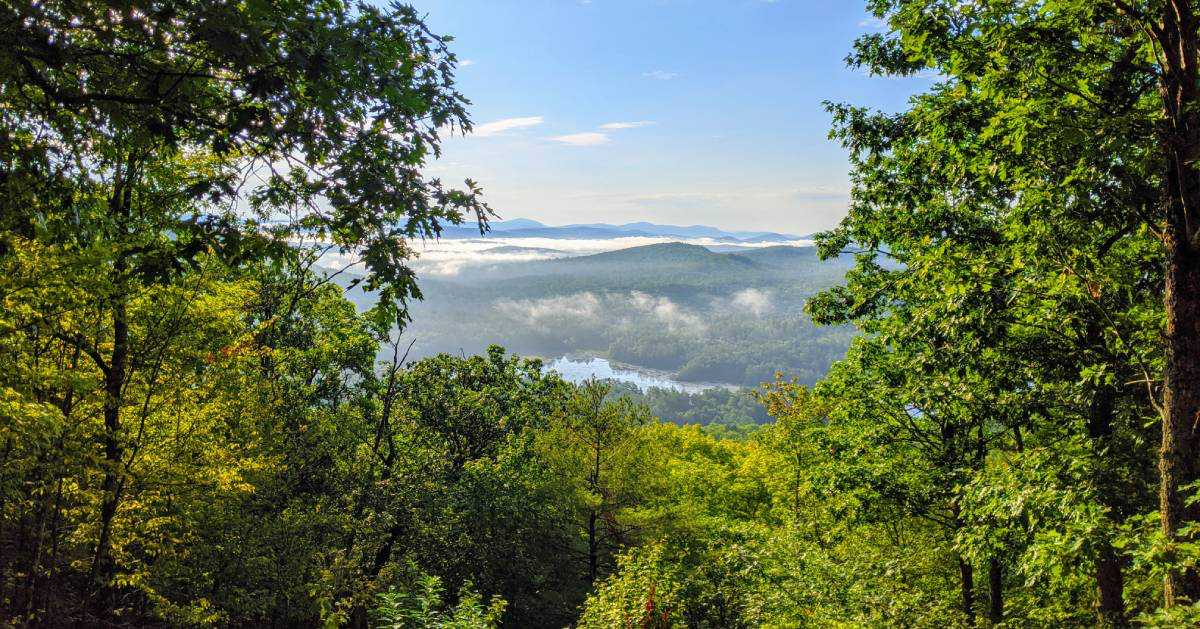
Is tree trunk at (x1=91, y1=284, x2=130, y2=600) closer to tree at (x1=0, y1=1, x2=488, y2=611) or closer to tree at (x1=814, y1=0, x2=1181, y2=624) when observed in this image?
tree at (x1=0, y1=1, x2=488, y2=611)

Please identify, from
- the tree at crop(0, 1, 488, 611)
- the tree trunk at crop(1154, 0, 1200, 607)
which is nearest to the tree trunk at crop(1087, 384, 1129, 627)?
the tree trunk at crop(1154, 0, 1200, 607)

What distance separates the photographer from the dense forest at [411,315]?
15.8 ft

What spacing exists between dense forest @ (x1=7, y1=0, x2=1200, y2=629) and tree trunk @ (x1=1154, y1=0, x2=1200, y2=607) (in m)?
0.03

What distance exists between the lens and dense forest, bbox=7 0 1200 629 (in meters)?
4.81

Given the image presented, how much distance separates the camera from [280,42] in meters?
4.09

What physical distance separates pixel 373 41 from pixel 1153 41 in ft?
24.3

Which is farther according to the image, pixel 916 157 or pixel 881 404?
pixel 881 404

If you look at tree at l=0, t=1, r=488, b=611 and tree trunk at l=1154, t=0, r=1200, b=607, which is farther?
tree trunk at l=1154, t=0, r=1200, b=607

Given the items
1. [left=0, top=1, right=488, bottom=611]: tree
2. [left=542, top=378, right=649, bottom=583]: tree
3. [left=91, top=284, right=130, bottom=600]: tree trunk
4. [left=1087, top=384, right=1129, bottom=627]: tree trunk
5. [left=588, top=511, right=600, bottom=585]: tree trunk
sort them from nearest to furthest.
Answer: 1. [left=0, top=1, right=488, bottom=611]: tree
2. [left=1087, top=384, right=1129, bottom=627]: tree trunk
3. [left=91, top=284, right=130, bottom=600]: tree trunk
4. [left=542, top=378, right=649, bottom=583]: tree
5. [left=588, top=511, right=600, bottom=585]: tree trunk

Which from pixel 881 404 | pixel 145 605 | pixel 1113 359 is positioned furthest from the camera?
pixel 145 605

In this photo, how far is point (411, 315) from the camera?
6.11 m

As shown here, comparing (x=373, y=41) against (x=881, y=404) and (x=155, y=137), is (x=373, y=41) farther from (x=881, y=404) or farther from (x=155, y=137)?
(x=881, y=404)

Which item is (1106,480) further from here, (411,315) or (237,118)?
(237,118)

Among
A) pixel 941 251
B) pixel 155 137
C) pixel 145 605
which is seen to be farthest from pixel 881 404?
pixel 145 605
